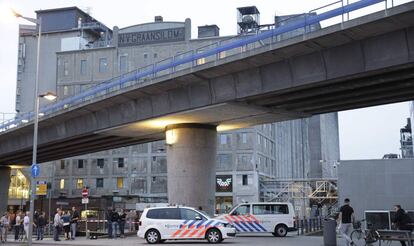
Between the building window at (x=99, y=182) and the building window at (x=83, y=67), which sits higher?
the building window at (x=83, y=67)

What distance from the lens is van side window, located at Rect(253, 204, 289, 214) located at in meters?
30.2

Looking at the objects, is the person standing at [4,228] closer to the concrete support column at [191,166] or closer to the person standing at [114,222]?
the person standing at [114,222]

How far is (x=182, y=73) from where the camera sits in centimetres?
2658

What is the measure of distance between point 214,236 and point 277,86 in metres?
7.30

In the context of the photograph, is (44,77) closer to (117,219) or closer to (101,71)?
(101,71)

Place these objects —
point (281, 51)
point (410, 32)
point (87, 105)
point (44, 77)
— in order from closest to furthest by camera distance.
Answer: point (410, 32) → point (281, 51) → point (87, 105) → point (44, 77)

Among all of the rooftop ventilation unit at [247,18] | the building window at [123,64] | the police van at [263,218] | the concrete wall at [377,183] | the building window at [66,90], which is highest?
the rooftop ventilation unit at [247,18]

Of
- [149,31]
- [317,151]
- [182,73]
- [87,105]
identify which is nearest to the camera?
[182,73]

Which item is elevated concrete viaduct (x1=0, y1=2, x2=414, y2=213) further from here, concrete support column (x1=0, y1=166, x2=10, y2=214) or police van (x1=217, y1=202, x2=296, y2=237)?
concrete support column (x1=0, y1=166, x2=10, y2=214)

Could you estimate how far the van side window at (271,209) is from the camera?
30156 mm

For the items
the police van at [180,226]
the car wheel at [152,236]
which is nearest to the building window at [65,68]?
the police van at [180,226]

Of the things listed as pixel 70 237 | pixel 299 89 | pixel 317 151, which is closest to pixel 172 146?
pixel 70 237

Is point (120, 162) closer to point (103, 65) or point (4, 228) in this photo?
point (103, 65)

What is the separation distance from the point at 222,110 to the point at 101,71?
2225 inches
